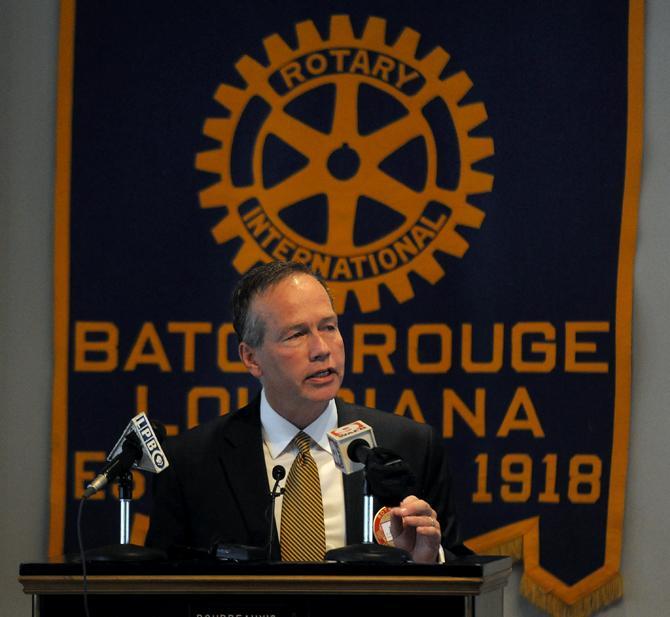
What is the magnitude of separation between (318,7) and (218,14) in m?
0.33

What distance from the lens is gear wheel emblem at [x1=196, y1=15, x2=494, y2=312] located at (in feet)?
13.3

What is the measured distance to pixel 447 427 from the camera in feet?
13.1

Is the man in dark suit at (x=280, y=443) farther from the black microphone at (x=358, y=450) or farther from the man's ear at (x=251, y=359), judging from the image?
the black microphone at (x=358, y=450)

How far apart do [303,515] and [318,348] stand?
0.38 meters

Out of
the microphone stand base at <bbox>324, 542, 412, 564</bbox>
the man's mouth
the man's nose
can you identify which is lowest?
the microphone stand base at <bbox>324, 542, 412, 564</bbox>

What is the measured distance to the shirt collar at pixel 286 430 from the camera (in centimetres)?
292

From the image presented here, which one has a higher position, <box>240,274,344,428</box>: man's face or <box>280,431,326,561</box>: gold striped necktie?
<box>240,274,344,428</box>: man's face

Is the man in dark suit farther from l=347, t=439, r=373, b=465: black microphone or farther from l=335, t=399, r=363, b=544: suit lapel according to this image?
l=347, t=439, r=373, b=465: black microphone

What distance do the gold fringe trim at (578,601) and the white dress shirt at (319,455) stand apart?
129 cm

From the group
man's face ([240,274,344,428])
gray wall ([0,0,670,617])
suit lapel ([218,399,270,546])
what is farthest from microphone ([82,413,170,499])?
gray wall ([0,0,670,617])

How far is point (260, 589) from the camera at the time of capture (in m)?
2.15

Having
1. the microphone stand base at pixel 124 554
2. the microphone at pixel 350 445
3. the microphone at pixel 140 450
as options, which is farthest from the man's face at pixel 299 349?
the microphone stand base at pixel 124 554

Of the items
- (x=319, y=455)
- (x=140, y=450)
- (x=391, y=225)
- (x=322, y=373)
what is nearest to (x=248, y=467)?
Answer: (x=319, y=455)

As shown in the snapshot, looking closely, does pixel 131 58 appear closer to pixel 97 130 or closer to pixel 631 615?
pixel 97 130
